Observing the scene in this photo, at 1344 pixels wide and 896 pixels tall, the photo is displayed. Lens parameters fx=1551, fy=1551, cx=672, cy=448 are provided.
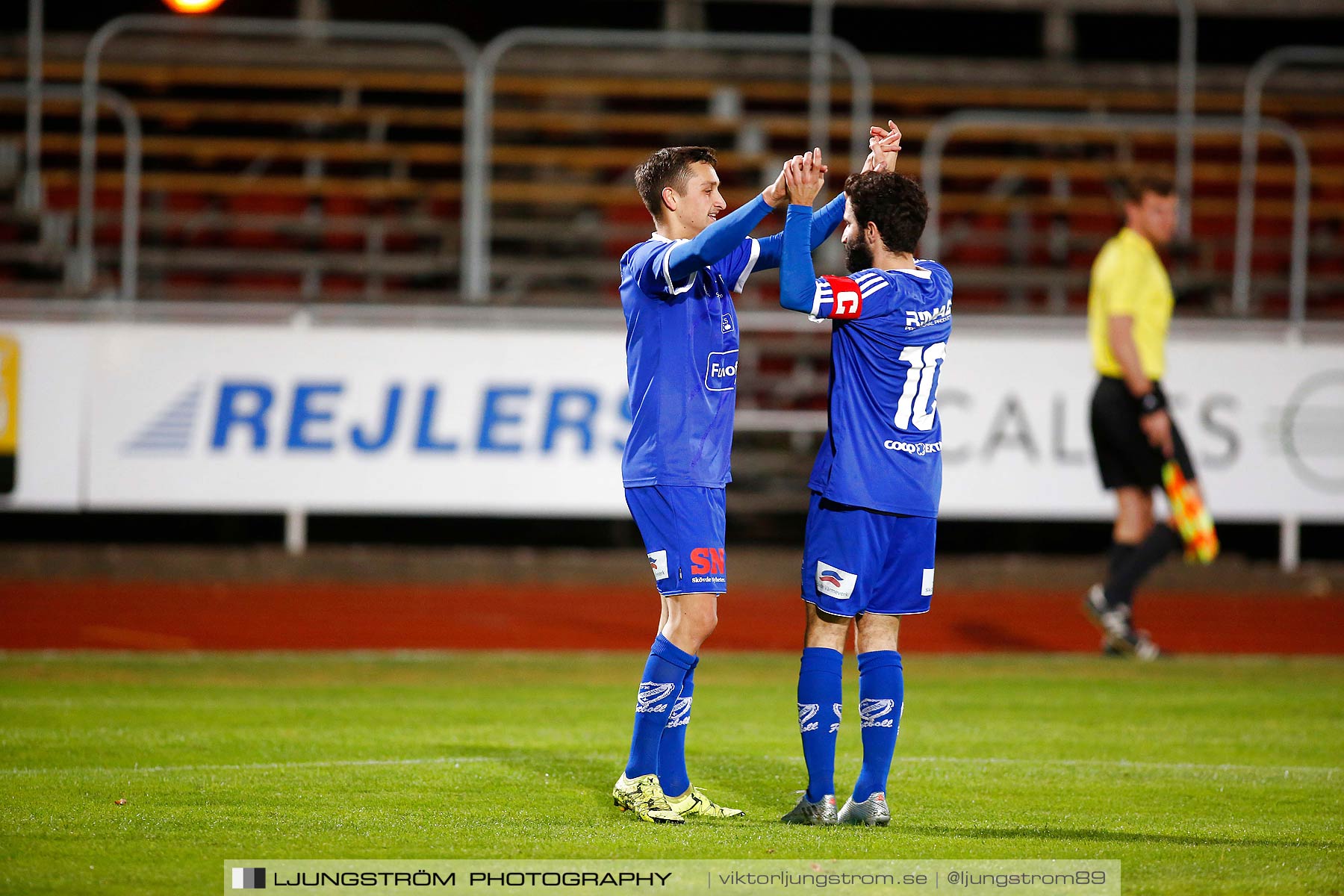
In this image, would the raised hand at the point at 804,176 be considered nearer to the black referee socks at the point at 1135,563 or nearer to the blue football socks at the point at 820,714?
the blue football socks at the point at 820,714

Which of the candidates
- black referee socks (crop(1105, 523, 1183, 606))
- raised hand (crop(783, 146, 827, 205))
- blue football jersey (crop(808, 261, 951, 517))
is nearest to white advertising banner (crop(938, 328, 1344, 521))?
black referee socks (crop(1105, 523, 1183, 606))

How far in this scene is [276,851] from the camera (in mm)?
4516

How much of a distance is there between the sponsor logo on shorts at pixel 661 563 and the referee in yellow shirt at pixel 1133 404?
5059 mm

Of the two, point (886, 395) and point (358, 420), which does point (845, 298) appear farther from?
point (358, 420)

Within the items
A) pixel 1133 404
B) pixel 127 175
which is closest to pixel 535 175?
pixel 127 175

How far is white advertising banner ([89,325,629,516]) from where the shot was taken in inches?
479

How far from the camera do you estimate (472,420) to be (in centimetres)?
1238

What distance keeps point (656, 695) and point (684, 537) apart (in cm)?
53

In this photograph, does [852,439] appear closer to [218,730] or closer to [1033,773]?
[1033,773]

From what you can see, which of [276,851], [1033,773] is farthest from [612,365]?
[276,851]

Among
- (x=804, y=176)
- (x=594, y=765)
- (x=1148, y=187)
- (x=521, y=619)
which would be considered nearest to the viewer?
(x=804, y=176)

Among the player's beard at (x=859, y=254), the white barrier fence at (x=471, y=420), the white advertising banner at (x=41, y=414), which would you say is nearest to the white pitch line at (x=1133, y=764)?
the player's beard at (x=859, y=254)

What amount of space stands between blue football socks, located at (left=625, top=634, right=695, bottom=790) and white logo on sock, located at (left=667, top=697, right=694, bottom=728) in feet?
0.13

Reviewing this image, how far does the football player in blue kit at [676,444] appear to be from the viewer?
5.08 metres
